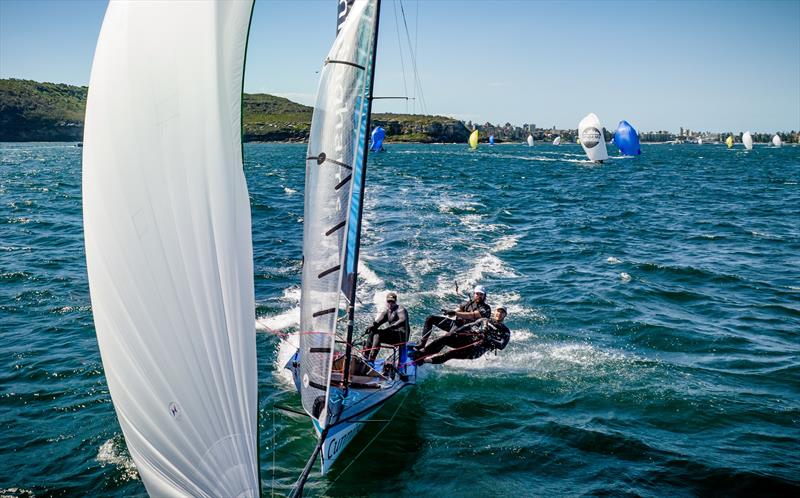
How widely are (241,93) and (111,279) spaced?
2119 mm

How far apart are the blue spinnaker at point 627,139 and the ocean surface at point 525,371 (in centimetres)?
4914

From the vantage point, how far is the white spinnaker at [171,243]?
5.22m

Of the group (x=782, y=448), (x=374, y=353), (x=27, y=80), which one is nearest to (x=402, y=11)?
(x=374, y=353)

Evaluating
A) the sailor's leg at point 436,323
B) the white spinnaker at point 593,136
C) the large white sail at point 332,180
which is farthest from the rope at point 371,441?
the white spinnaker at point 593,136

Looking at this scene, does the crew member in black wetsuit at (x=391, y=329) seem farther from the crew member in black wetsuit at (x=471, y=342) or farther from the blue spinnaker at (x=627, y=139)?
the blue spinnaker at (x=627, y=139)

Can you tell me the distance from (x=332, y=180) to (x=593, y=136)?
66.0 m

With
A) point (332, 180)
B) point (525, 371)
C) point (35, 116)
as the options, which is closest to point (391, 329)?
point (525, 371)

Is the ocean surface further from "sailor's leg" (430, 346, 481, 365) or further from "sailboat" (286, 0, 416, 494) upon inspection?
"sailboat" (286, 0, 416, 494)

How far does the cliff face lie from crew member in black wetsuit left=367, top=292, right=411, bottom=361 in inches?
4935

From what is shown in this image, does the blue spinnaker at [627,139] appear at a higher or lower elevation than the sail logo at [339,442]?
higher

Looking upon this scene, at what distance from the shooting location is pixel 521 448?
34.0 feet

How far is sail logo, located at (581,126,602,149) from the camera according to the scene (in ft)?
222

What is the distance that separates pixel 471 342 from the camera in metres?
12.8

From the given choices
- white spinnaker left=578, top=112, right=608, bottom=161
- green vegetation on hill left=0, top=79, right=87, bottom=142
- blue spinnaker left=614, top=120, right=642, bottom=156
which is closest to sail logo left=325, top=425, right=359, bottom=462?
white spinnaker left=578, top=112, right=608, bottom=161
